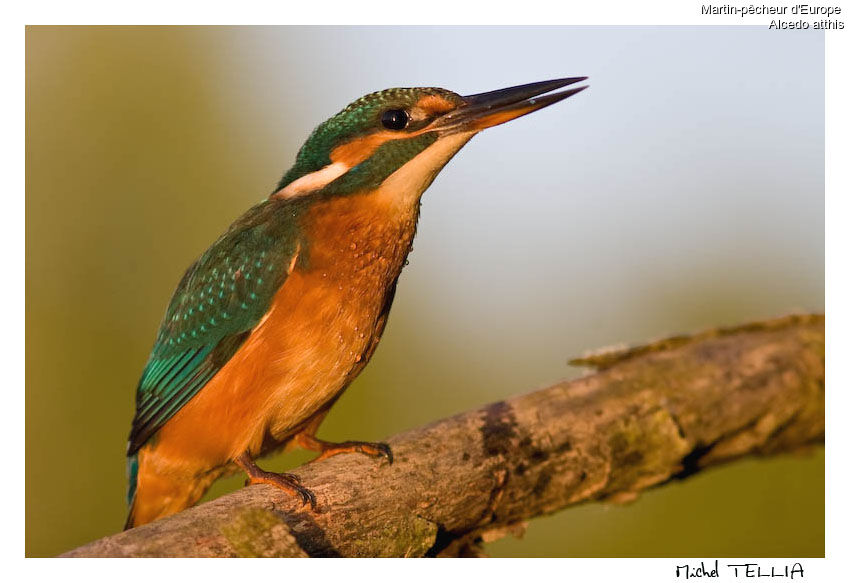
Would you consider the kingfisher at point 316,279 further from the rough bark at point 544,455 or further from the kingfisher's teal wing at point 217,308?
the rough bark at point 544,455

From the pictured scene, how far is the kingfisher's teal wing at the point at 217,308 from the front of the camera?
8.77 feet

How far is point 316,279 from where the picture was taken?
8.58ft

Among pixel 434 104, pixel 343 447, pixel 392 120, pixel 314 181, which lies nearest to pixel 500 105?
pixel 434 104

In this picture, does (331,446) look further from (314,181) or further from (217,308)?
(314,181)

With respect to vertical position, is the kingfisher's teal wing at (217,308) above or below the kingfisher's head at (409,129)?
below

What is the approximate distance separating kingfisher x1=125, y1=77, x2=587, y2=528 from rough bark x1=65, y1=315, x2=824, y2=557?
0.61 feet

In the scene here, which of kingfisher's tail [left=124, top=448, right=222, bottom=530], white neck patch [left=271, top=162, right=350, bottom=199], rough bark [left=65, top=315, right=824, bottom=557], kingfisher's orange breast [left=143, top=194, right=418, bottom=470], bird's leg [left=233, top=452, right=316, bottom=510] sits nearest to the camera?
rough bark [left=65, top=315, right=824, bottom=557]

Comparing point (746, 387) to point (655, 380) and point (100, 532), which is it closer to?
point (655, 380)

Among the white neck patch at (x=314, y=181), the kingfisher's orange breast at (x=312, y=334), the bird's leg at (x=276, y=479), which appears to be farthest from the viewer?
the white neck patch at (x=314, y=181)

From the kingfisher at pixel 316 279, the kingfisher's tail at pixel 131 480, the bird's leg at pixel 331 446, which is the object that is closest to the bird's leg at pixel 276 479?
the kingfisher at pixel 316 279

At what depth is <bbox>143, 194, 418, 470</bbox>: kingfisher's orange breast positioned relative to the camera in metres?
2.57

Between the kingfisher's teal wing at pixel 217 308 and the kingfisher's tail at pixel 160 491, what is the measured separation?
0.11m

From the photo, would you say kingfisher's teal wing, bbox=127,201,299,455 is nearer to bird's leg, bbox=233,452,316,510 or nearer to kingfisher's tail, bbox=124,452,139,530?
kingfisher's tail, bbox=124,452,139,530

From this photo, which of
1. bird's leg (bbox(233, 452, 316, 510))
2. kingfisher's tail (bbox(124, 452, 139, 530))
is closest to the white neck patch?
bird's leg (bbox(233, 452, 316, 510))
